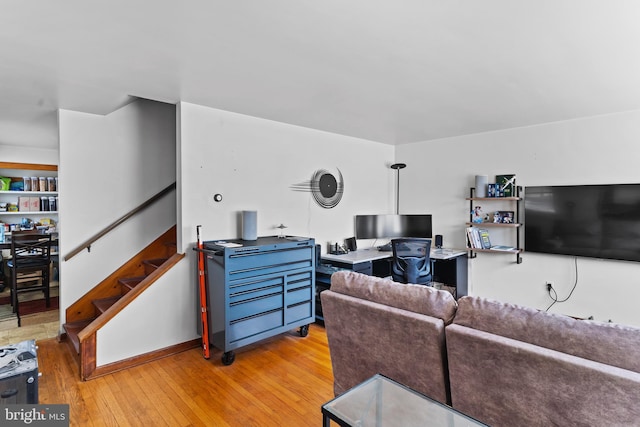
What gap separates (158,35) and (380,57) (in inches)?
51.2

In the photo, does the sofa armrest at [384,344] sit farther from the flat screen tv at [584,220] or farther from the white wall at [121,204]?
the flat screen tv at [584,220]

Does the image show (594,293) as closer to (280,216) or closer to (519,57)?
(519,57)

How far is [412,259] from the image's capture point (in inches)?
152

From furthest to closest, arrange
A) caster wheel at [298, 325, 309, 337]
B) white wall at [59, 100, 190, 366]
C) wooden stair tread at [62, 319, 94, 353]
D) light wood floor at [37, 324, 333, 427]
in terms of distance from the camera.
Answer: caster wheel at [298, 325, 309, 337] < wooden stair tread at [62, 319, 94, 353] < white wall at [59, 100, 190, 366] < light wood floor at [37, 324, 333, 427]

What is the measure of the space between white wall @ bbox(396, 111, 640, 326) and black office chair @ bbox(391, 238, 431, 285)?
1.05 meters

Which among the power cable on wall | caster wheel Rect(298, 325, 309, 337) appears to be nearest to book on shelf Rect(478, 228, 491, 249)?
the power cable on wall

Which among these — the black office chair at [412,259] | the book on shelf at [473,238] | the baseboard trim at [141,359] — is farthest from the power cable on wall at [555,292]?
the baseboard trim at [141,359]

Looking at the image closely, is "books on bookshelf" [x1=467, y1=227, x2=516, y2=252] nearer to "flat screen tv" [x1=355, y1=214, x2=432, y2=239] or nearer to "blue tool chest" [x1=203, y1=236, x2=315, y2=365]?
"flat screen tv" [x1=355, y1=214, x2=432, y2=239]

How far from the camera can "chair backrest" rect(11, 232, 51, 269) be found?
3.83 m

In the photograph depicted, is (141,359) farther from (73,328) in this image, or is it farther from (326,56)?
(326,56)

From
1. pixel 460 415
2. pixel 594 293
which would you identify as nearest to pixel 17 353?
pixel 460 415

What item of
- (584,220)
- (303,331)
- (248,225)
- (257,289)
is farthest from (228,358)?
(584,220)

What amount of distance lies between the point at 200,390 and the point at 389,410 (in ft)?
5.56

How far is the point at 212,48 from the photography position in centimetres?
202
